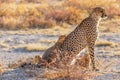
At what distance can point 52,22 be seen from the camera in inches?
869

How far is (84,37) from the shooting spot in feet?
39.1

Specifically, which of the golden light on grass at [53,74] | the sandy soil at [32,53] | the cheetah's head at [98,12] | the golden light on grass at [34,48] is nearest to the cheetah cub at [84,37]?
the cheetah's head at [98,12]

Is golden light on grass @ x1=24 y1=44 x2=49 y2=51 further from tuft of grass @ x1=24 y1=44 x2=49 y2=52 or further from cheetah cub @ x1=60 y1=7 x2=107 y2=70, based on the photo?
cheetah cub @ x1=60 y1=7 x2=107 y2=70

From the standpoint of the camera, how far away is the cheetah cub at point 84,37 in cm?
1162

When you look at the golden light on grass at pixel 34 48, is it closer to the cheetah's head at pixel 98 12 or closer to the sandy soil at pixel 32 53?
the sandy soil at pixel 32 53

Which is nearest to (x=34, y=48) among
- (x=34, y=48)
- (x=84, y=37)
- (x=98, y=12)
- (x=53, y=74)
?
(x=34, y=48)

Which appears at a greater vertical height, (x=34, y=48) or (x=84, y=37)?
(x=84, y=37)

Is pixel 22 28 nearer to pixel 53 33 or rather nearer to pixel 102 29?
pixel 53 33

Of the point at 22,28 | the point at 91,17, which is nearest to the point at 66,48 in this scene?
the point at 91,17

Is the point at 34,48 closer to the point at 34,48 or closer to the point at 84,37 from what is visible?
the point at 34,48

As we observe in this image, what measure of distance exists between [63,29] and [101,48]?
513 centimetres

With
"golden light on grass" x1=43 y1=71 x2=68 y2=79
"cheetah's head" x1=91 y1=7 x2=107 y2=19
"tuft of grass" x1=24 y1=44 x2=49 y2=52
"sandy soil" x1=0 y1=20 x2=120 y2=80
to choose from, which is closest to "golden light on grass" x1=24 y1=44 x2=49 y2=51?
"tuft of grass" x1=24 y1=44 x2=49 y2=52

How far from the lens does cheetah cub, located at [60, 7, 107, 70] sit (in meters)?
11.6

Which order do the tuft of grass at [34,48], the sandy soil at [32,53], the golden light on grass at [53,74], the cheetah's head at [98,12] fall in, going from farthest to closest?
the tuft of grass at [34,48], the cheetah's head at [98,12], the sandy soil at [32,53], the golden light on grass at [53,74]
